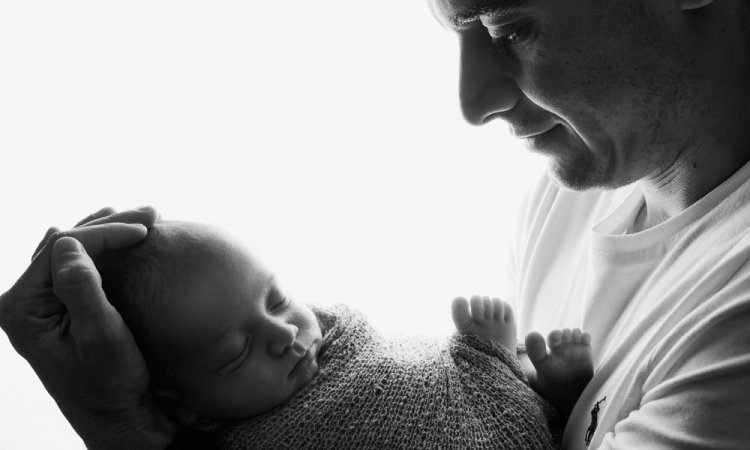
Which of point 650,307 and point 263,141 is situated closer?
point 650,307

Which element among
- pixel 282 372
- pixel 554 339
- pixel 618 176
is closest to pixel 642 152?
pixel 618 176

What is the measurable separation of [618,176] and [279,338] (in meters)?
0.56

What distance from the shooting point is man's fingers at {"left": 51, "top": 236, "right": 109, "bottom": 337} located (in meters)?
0.93

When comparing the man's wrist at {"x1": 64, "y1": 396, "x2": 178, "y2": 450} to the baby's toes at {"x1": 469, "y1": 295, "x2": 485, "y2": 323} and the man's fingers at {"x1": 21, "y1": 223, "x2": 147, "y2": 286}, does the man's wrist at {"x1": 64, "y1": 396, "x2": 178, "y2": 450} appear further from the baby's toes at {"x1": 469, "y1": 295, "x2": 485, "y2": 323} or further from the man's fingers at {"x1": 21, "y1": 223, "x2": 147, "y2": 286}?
the baby's toes at {"x1": 469, "y1": 295, "x2": 485, "y2": 323}

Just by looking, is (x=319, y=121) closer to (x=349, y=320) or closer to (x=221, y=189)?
(x=221, y=189)

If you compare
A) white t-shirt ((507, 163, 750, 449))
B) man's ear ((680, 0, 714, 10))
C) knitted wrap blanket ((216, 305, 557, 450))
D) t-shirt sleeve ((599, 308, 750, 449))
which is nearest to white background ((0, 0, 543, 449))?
white t-shirt ((507, 163, 750, 449))

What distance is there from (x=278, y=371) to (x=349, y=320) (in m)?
0.18

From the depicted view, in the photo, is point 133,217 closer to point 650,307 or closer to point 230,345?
point 230,345

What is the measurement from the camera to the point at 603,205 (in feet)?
4.26

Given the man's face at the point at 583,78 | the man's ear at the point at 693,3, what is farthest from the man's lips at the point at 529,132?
the man's ear at the point at 693,3

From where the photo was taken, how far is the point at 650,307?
3.24 ft

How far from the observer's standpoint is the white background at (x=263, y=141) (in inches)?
72.2

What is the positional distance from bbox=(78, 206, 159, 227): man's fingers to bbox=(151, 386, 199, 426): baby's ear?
0.82 feet

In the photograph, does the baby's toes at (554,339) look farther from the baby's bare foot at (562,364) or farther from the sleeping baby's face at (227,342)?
the sleeping baby's face at (227,342)
